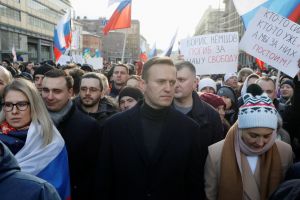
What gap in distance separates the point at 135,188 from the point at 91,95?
179cm

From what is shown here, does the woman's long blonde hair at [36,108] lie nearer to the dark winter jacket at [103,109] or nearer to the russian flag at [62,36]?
the dark winter jacket at [103,109]

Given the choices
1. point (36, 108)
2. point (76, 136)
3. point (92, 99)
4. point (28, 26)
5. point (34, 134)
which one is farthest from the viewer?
point (28, 26)

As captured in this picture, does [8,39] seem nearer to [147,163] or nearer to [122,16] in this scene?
[122,16]

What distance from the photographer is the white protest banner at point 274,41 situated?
457 cm

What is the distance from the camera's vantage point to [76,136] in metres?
3.27

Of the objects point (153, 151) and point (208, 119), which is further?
point (208, 119)

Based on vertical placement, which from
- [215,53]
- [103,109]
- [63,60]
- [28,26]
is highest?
[28,26]

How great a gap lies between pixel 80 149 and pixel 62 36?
914 cm

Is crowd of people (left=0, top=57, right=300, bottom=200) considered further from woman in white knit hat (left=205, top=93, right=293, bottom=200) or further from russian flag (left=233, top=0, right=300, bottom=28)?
russian flag (left=233, top=0, right=300, bottom=28)

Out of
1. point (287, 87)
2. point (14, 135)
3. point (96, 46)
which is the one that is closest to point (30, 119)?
point (14, 135)

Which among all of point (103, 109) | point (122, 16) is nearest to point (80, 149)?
point (103, 109)

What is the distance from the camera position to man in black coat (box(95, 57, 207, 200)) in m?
2.77

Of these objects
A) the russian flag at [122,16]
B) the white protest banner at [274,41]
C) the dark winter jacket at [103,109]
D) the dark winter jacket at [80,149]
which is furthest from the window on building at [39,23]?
the dark winter jacket at [80,149]

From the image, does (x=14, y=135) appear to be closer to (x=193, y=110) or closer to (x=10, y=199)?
(x=10, y=199)
